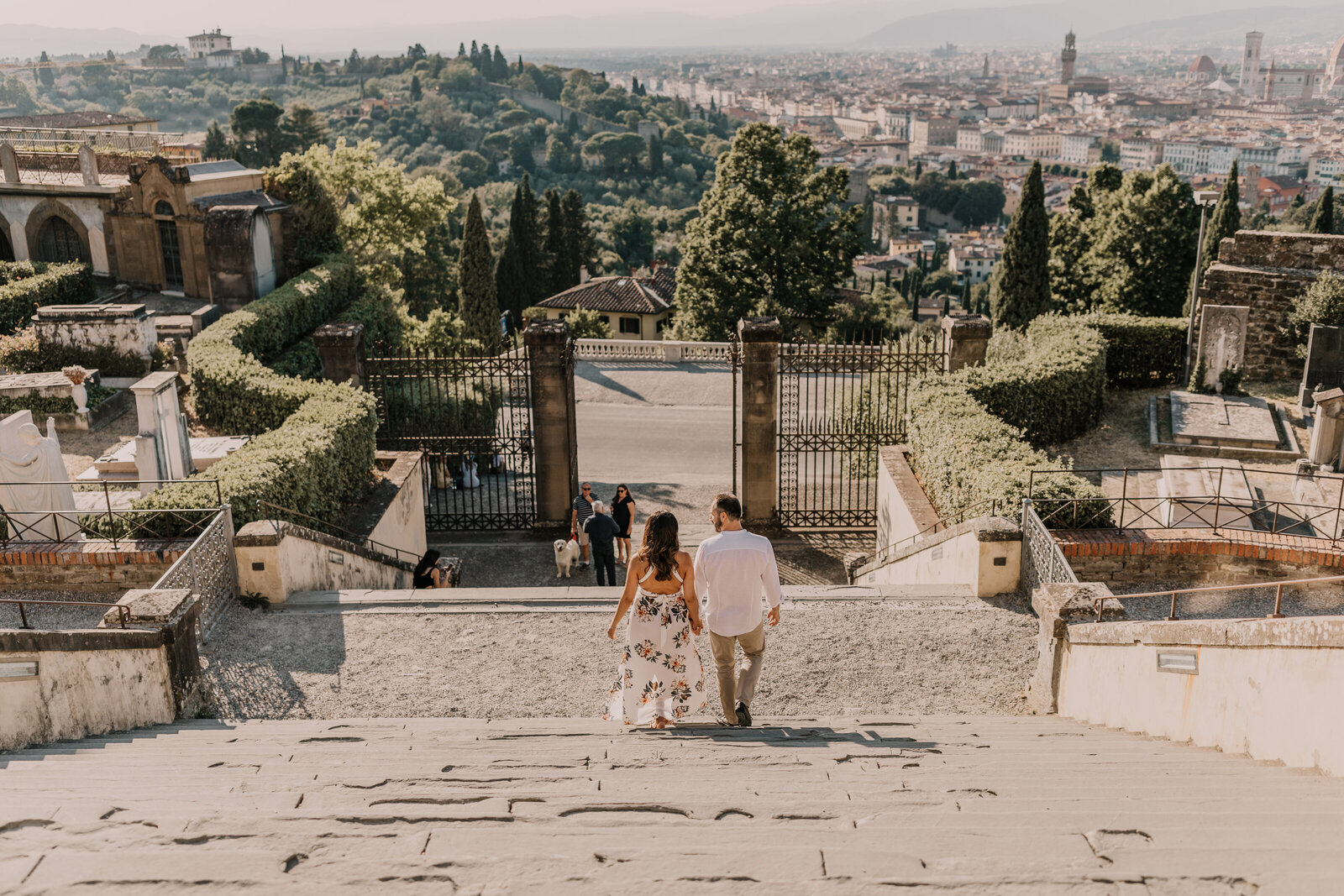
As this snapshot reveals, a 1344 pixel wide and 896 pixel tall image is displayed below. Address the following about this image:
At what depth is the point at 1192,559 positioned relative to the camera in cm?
893

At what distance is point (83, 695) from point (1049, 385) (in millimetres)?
12347

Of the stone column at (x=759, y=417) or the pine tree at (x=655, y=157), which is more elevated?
the pine tree at (x=655, y=157)

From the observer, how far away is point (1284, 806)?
163 inches

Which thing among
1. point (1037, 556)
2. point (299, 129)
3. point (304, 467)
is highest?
point (299, 129)

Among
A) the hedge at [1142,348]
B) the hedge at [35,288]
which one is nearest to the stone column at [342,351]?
the hedge at [35,288]

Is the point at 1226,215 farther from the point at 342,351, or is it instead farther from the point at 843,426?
the point at 342,351

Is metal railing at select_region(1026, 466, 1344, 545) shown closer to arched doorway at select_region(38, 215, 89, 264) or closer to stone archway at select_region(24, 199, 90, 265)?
stone archway at select_region(24, 199, 90, 265)

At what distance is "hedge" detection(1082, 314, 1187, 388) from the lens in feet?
60.8

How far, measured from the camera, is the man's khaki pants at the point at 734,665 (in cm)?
603

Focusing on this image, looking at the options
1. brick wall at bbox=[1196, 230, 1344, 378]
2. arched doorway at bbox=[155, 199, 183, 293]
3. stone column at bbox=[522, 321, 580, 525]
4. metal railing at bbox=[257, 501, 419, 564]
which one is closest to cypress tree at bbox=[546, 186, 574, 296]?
arched doorway at bbox=[155, 199, 183, 293]

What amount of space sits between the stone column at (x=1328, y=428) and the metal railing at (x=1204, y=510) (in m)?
0.53

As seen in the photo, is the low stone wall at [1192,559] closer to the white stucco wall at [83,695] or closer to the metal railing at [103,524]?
the white stucco wall at [83,695]

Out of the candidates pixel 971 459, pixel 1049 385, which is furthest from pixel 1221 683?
pixel 1049 385

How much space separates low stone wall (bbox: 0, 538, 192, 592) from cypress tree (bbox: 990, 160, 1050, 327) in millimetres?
26777
